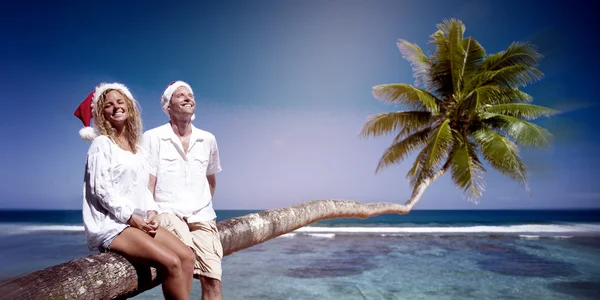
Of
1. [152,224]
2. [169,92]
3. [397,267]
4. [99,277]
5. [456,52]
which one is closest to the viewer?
[99,277]

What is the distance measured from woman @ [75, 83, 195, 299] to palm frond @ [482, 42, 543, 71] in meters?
11.9

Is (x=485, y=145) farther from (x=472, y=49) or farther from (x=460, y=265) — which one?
(x=460, y=265)

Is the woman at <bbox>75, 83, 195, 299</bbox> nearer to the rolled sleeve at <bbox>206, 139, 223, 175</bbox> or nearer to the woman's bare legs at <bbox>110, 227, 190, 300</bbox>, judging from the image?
the woman's bare legs at <bbox>110, 227, 190, 300</bbox>

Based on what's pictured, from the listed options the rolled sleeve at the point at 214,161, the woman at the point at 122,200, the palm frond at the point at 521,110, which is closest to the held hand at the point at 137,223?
the woman at the point at 122,200

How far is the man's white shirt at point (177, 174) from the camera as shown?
284cm

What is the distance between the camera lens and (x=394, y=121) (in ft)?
38.4

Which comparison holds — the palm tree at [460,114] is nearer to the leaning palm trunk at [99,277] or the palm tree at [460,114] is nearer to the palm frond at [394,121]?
Result: the palm frond at [394,121]

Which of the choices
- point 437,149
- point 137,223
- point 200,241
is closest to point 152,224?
point 137,223

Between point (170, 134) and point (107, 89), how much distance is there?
52 centimetres

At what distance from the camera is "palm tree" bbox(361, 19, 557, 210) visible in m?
10.3

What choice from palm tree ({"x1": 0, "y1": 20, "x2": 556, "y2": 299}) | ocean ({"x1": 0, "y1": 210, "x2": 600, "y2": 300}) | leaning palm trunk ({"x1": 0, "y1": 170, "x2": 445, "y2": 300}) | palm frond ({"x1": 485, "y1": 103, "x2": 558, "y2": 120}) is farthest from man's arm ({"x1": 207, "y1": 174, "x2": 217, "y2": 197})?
palm frond ({"x1": 485, "y1": 103, "x2": 558, "y2": 120})

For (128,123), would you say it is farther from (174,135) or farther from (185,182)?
(185,182)

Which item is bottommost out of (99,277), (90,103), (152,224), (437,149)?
(99,277)

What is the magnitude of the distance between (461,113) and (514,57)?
8.06 feet
